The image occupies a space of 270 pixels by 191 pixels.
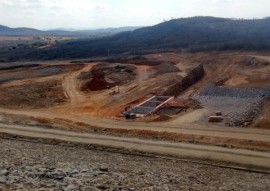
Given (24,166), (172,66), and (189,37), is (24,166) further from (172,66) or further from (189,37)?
(189,37)

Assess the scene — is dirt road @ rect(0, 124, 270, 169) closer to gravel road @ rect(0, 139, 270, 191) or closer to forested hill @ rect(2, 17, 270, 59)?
gravel road @ rect(0, 139, 270, 191)

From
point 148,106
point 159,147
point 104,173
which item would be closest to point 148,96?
point 148,106

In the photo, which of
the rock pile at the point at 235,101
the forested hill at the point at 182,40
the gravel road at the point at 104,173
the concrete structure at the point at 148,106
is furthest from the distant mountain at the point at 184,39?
the gravel road at the point at 104,173

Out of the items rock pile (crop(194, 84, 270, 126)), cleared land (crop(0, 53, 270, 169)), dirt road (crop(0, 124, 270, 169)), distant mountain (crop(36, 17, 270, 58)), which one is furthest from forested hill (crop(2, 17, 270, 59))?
dirt road (crop(0, 124, 270, 169))

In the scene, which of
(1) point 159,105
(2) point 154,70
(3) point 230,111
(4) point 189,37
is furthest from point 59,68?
(4) point 189,37

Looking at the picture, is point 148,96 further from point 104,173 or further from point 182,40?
point 182,40

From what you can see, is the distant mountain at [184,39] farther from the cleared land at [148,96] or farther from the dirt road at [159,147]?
the dirt road at [159,147]
